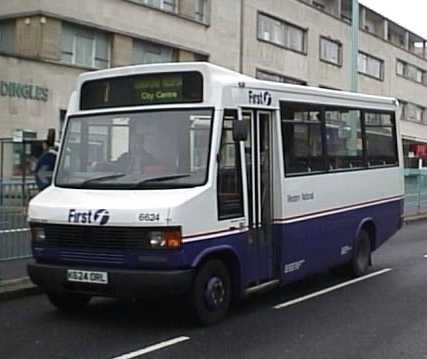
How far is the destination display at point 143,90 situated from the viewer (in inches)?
316

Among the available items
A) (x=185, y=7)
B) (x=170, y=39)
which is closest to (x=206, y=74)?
(x=170, y=39)

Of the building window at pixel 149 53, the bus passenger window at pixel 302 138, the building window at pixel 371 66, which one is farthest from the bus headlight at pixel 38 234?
the building window at pixel 371 66

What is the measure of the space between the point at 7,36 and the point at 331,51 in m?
25.3

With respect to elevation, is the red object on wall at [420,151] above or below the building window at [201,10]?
below

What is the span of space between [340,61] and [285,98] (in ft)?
139

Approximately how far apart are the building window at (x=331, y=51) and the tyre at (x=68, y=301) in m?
41.0

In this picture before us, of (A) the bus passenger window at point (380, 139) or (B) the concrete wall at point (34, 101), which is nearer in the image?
(A) the bus passenger window at point (380, 139)

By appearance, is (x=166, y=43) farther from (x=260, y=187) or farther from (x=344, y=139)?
(x=260, y=187)

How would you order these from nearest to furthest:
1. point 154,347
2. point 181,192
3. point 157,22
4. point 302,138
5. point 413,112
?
1. point 154,347
2. point 181,192
3. point 302,138
4. point 157,22
5. point 413,112

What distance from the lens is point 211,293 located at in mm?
7762

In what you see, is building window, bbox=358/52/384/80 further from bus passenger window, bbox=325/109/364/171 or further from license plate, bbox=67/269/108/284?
license plate, bbox=67/269/108/284

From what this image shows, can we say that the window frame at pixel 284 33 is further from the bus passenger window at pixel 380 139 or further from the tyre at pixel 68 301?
the tyre at pixel 68 301

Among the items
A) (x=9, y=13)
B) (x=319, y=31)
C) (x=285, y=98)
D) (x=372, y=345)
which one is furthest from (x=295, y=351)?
(x=319, y=31)

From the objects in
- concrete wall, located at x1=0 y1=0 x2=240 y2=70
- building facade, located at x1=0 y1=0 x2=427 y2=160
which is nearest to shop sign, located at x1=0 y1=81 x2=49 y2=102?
building facade, located at x1=0 y1=0 x2=427 y2=160
